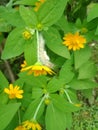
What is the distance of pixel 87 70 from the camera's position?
162cm

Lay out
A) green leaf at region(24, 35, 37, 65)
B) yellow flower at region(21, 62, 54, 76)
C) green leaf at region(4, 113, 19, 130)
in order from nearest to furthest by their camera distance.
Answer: yellow flower at region(21, 62, 54, 76) → green leaf at region(24, 35, 37, 65) → green leaf at region(4, 113, 19, 130)

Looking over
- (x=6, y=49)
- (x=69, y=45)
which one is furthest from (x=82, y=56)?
(x=6, y=49)

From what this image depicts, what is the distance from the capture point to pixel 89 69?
163 centimetres

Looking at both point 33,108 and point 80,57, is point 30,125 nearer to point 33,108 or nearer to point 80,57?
point 33,108

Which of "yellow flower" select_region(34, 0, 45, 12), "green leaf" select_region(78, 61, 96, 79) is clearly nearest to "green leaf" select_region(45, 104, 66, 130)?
"green leaf" select_region(78, 61, 96, 79)

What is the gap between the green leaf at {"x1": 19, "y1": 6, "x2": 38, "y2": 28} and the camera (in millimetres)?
1361

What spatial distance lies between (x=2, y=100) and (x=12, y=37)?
0.26 meters

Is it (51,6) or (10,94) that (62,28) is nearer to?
(51,6)

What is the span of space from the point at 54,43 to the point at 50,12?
12 cm

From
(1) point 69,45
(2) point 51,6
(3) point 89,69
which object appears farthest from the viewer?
(3) point 89,69

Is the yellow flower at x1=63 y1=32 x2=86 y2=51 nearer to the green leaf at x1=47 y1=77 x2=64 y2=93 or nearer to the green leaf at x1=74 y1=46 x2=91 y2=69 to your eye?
the green leaf at x1=74 y1=46 x2=91 y2=69

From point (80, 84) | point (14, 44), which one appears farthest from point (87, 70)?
point (14, 44)

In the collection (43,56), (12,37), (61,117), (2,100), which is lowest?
(61,117)

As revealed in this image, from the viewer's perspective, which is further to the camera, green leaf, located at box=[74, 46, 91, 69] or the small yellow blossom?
green leaf, located at box=[74, 46, 91, 69]
